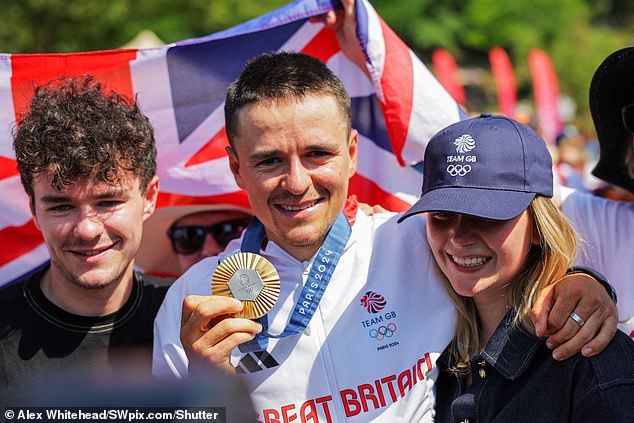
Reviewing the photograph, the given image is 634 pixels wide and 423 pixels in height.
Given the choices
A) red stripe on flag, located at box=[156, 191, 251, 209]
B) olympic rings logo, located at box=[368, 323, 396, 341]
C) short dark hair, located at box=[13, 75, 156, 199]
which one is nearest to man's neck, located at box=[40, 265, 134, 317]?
short dark hair, located at box=[13, 75, 156, 199]

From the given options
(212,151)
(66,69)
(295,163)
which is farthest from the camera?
(212,151)

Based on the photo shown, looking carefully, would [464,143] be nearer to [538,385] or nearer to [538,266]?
[538,266]

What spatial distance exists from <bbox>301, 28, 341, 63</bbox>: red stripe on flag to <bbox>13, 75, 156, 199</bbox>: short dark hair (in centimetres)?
118

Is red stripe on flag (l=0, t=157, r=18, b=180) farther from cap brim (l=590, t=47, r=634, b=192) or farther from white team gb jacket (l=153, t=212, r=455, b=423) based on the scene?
cap brim (l=590, t=47, r=634, b=192)

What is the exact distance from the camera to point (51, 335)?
3436mm

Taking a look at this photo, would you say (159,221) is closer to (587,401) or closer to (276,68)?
(276,68)

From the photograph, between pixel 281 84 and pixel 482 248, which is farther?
pixel 281 84

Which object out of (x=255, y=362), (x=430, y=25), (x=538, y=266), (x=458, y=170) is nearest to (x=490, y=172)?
(x=458, y=170)

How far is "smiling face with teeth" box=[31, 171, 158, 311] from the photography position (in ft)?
10.9

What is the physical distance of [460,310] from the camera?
3018mm

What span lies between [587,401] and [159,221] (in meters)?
3.03

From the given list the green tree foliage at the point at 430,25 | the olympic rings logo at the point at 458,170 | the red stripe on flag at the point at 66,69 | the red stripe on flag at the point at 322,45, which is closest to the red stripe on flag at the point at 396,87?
the red stripe on flag at the point at 322,45

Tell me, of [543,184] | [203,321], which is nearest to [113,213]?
[203,321]

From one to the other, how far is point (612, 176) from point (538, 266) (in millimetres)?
1192
